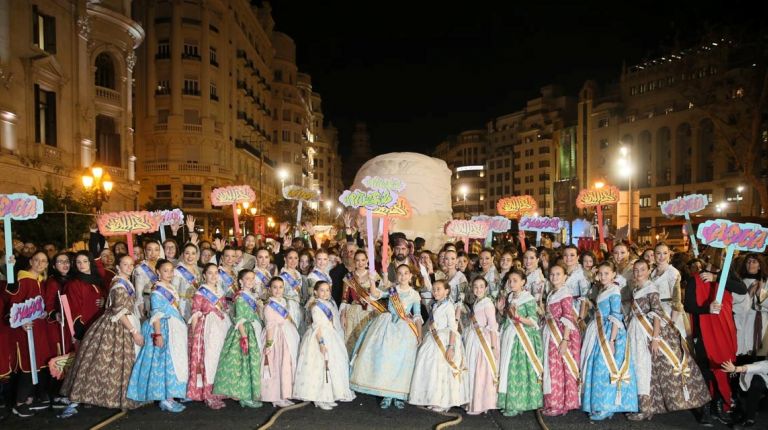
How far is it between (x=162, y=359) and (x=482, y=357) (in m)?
3.73

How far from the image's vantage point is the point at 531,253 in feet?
25.8

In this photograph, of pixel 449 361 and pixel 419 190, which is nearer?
pixel 449 361

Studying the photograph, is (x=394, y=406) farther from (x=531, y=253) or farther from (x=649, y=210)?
(x=649, y=210)

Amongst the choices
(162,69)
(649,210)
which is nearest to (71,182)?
(162,69)

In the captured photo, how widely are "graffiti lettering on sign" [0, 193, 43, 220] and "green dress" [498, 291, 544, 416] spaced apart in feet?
20.1

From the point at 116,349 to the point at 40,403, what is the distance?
1.44 metres

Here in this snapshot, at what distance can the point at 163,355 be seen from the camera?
6559 mm

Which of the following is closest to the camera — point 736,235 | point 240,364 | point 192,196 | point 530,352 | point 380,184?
point 736,235

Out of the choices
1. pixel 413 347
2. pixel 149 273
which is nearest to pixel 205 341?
pixel 149 273

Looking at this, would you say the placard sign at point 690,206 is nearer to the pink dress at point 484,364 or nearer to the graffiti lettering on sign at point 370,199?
the pink dress at point 484,364

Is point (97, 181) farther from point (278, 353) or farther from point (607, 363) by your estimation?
point (607, 363)

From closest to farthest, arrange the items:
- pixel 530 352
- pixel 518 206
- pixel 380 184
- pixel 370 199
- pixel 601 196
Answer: pixel 530 352
pixel 370 199
pixel 380 184
pixel 601 196
pixel 518 206

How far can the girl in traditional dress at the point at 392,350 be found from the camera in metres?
6.65

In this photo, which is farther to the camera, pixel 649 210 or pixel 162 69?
pixel 649 210
